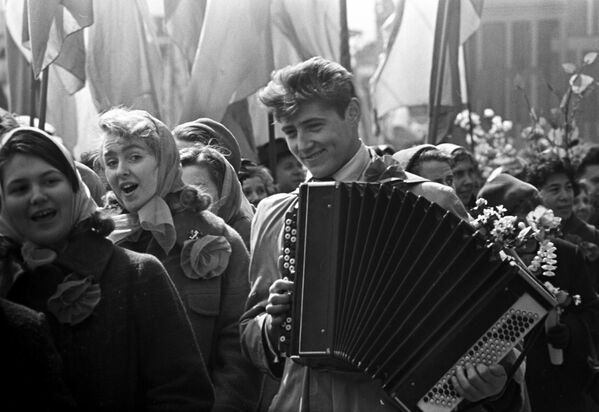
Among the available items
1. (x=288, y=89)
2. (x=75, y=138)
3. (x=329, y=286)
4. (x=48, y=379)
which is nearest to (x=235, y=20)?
(x=75, y=138)

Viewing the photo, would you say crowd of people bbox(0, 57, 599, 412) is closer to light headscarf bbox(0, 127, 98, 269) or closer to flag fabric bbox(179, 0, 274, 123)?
light headscarf bbox(0, 127, 98, 269)

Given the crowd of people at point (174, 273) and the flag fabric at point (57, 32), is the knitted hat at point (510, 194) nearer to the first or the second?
the crowd of people at point (174, 273)

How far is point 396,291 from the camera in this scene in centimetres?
446

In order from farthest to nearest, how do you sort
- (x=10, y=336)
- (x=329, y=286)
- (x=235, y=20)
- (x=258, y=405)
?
(x=235, y=20), (x=258, y=405), (x=329, y=286), (x=10, y=336)

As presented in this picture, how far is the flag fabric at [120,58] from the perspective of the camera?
947 cm

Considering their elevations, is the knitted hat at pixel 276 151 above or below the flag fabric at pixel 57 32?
below

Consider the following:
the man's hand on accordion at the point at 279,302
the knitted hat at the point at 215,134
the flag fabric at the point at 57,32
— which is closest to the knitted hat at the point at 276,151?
the flag fabric at the point at 57,32

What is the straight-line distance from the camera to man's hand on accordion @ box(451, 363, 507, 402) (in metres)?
4.30

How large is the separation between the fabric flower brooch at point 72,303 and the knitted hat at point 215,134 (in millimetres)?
2587

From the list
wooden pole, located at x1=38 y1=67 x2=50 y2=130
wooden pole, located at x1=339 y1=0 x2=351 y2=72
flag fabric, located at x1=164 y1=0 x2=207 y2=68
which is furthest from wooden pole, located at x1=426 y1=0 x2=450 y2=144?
wooden pole, located at x1=38 y1=67 x2=50 y2=130

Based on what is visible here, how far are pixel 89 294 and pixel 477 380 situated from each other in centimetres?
122

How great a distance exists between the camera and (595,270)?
Result: 848cm

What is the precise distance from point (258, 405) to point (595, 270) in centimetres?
375

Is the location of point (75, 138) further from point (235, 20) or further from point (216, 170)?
point (216, 170)
